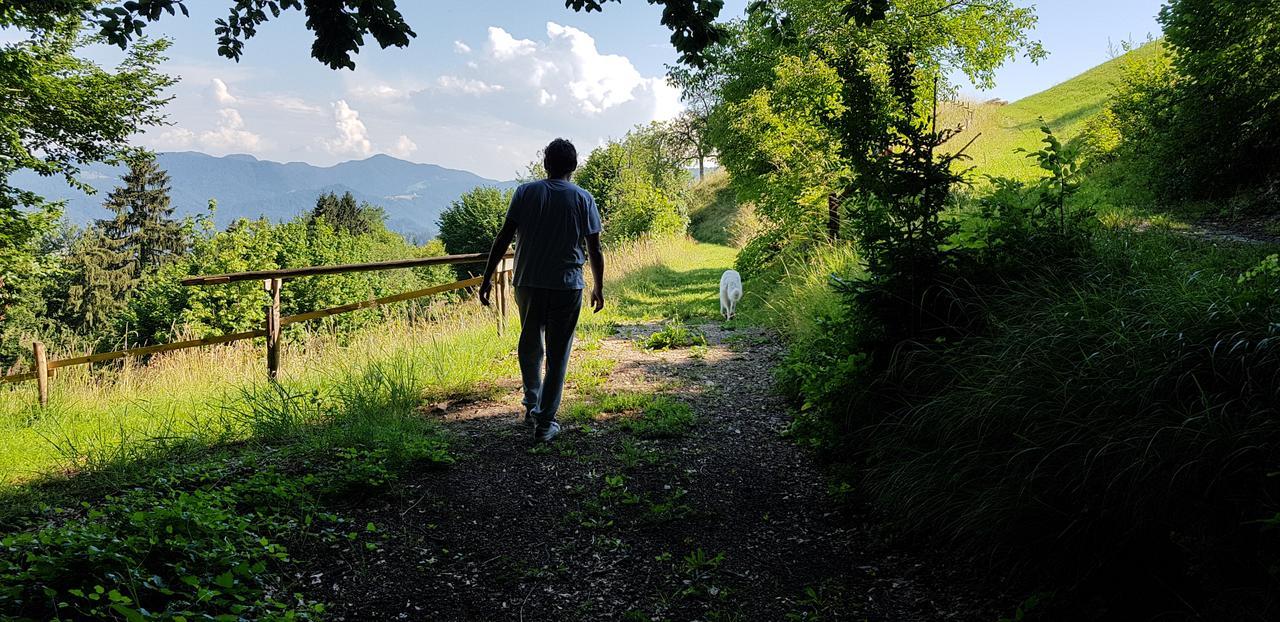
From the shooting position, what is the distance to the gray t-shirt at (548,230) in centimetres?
438

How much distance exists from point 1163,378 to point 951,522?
3.10 ft

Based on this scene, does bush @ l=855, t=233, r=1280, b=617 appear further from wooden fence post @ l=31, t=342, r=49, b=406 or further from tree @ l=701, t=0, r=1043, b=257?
wooden fence post @ l=31, t=342, r=49, b=406

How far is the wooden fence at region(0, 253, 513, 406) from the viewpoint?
6.57m

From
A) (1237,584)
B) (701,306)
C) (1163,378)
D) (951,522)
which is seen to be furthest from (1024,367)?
(701,306)

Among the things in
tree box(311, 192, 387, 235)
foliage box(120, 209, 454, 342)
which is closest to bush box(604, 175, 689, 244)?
foliage box(120, 209, 454, 342)

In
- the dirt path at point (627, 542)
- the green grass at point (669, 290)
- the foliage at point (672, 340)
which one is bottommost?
the dirt path at point (627, 542)

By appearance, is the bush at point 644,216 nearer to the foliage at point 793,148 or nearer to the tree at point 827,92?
the tree at point 827,92

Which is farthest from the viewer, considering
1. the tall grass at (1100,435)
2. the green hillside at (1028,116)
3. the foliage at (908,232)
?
the green hillside at (1028,116)

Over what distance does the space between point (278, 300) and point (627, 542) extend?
16.2 feet

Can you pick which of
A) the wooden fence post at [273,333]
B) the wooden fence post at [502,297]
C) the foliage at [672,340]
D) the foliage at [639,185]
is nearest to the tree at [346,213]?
the foliage at [639,185]

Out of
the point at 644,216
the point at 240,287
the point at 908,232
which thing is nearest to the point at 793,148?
the point at 908,232

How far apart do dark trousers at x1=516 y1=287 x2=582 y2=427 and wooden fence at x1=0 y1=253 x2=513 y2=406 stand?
1.72 meters

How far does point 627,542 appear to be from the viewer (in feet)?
10.6

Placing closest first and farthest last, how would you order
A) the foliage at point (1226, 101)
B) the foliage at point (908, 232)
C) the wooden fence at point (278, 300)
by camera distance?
the foliage at point (908, 232)
the wooden fence at point (278, 300)
the foliage at point (1226, 101)
